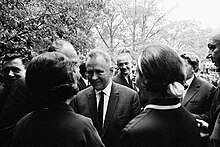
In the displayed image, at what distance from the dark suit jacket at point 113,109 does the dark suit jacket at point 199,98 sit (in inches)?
46.0

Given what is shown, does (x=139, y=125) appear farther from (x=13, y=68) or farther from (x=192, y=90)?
(x=192, y=90)

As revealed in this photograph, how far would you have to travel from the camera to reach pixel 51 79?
2.06m

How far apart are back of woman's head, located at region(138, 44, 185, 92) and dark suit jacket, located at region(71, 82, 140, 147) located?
148 cm

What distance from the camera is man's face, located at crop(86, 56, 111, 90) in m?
3.71

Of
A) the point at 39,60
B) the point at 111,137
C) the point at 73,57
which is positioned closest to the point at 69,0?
the point at 73,57

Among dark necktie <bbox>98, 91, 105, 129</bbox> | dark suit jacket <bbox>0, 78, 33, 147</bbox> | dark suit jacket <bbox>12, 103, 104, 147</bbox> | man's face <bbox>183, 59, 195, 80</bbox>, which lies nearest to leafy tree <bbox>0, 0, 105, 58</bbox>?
dark necktie <bbox>98, 91, 105, 129</bbox>

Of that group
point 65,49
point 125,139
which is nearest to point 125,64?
point 65,49

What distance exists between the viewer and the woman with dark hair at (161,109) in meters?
2.00

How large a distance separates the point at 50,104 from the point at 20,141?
354mm

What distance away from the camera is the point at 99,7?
8031 mm

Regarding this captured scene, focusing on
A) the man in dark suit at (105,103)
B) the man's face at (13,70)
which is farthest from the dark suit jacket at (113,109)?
the man's face at (13,70)

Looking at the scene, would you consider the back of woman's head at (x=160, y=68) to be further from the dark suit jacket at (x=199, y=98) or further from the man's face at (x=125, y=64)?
the man's face at (x=125, y=64)

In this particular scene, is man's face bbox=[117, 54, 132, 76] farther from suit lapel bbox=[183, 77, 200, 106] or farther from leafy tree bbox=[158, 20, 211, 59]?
leafy tree bbox=[158, 20, 211, 59]

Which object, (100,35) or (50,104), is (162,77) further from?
(100,35)
